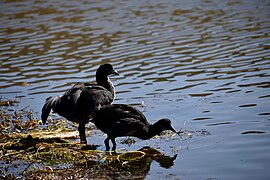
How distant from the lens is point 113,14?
24.2 m

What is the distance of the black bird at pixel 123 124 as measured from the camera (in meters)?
9.01

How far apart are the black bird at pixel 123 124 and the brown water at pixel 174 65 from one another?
275 mm

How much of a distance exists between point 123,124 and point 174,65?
20.3 feet

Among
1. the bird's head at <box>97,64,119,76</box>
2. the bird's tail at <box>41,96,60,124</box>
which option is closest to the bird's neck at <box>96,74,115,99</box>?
the bird's head at <box>97,64,119,76</box>

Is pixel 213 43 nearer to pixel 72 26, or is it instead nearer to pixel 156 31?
pixel 156 31

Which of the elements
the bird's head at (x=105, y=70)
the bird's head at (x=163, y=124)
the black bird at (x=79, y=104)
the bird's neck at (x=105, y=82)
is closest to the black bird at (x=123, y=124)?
the bird's head at (x=163, y=124)

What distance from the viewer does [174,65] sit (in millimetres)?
14984

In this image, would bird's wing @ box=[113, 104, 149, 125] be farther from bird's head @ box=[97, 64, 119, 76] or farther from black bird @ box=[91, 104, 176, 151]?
bird's head @ box=[97, 64, 119, 76]

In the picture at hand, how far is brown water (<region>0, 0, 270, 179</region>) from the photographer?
8695 mm

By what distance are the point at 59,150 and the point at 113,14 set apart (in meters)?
16.2

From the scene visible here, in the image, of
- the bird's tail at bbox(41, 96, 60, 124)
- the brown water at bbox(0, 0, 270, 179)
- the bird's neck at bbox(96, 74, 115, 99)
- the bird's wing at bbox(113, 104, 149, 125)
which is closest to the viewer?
the brown water at bbox(0, 0, 270, 179)

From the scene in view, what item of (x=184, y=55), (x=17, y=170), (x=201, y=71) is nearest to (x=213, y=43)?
(x=184, y=55)

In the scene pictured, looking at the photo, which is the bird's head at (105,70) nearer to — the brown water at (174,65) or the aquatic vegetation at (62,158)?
the brown water at (174,65)

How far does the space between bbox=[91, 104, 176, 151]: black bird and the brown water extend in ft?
A: 0.90
